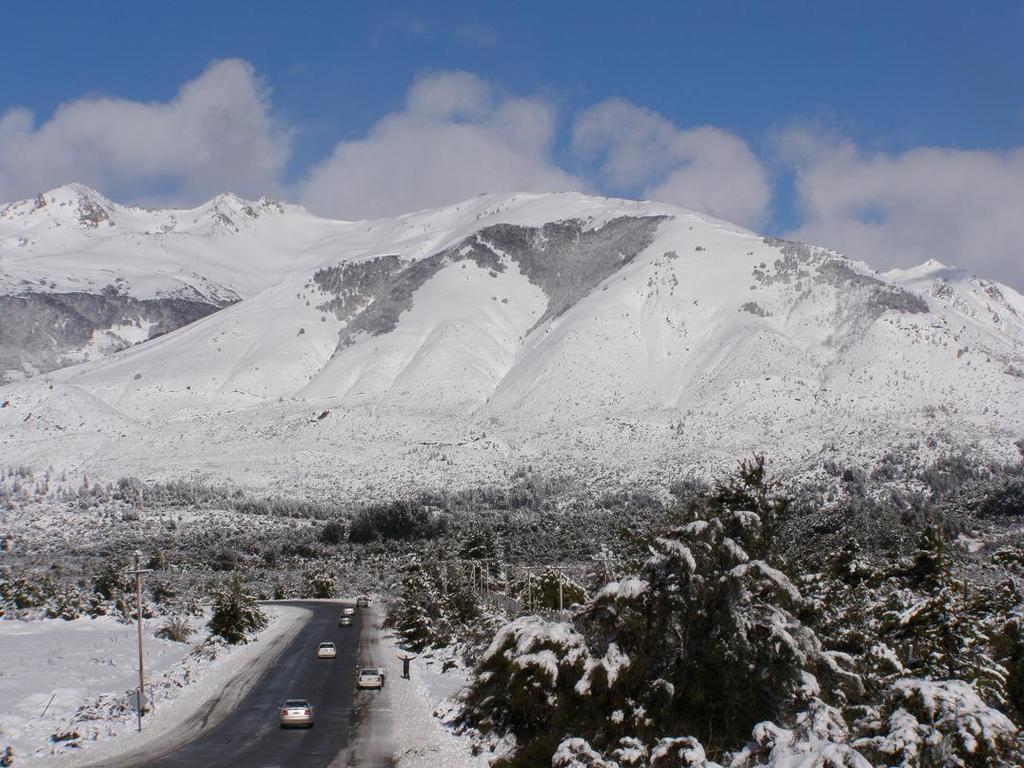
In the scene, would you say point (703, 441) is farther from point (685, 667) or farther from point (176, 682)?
point (685, 667)

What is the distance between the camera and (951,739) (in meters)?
12.8

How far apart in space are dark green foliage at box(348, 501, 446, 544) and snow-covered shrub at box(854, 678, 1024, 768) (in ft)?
398

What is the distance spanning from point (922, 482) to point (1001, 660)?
363 ft

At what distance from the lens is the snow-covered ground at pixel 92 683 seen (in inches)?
1104

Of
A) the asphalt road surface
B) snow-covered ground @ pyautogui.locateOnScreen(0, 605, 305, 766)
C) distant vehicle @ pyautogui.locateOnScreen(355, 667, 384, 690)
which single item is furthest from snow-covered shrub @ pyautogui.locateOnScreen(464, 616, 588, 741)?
distant vehicle @ pyautogui.locateOnScreen(355, 667, 384, 690)

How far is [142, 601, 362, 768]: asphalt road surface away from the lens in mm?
25891

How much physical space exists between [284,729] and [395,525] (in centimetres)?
10530

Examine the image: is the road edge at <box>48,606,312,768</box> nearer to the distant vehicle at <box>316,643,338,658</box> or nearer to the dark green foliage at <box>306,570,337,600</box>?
the distant vehicle at <box>316,643,338,658</box>

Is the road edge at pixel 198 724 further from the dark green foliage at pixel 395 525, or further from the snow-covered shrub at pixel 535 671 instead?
the dark green foliage at pixel 395 525

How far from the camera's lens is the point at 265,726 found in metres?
32.2

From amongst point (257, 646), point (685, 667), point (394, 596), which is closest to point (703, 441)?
point (394, 596)

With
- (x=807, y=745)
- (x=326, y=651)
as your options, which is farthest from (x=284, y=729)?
(x=807, y=745)

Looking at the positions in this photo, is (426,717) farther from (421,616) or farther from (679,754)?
(421,616)

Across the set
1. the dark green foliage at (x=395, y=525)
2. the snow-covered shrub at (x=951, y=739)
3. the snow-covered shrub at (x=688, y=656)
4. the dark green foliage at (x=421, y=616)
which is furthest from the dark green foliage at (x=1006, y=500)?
the snow-covered shrub at (x=951, y=739)
